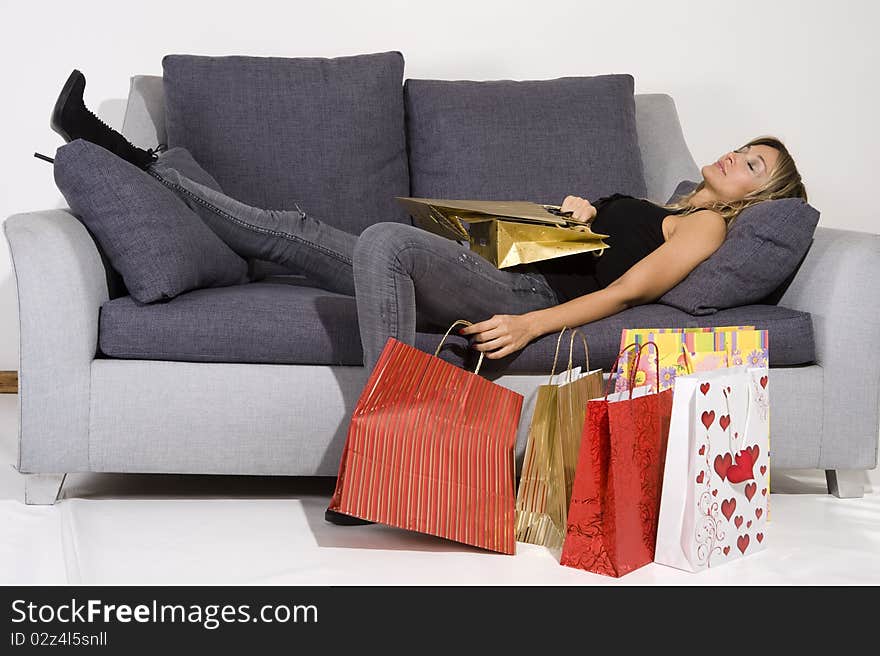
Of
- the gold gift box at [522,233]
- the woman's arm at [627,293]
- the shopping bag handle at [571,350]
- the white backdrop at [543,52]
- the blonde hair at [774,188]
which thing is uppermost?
the white backdrop at [543,52]

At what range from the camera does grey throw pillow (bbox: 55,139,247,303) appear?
2084 millimetres

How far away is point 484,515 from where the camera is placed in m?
1.78

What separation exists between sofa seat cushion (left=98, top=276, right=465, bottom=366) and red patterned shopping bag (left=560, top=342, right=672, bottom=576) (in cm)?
46

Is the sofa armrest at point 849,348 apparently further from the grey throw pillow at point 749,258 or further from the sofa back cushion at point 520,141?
the sofa back cushion at point 520,141

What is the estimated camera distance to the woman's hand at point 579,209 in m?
2.28

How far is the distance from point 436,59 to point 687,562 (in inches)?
79.9

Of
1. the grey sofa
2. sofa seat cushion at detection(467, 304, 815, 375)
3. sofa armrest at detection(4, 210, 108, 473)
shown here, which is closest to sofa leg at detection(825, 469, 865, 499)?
the grey sofa

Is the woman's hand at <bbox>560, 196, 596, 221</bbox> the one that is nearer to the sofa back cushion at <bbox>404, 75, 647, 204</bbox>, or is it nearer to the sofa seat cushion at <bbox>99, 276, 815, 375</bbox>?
the sofa seat cushion at <bbox>99, 276, 815, 375</bbox>

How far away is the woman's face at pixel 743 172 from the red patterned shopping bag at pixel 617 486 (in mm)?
741

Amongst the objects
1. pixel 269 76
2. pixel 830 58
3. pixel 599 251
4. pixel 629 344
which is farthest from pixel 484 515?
pixel 830 58

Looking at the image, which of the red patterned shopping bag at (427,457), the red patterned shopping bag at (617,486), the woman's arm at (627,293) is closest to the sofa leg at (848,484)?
the woman's arm at (627,293)

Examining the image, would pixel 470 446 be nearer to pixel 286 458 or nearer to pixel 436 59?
pixel 286 458
